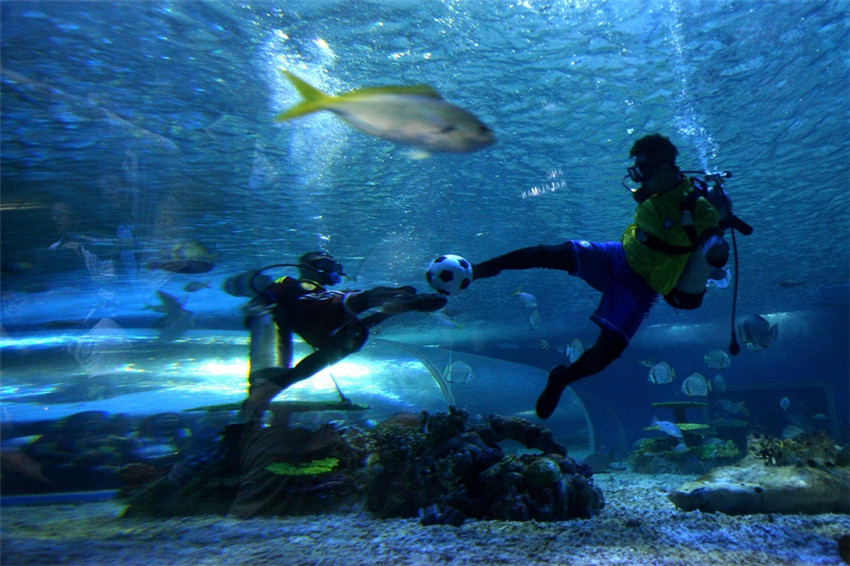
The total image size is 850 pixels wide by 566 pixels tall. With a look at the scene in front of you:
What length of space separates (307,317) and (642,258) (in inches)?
142

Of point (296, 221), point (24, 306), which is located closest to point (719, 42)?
point (296, 221)

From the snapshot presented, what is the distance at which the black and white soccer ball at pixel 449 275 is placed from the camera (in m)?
4.02

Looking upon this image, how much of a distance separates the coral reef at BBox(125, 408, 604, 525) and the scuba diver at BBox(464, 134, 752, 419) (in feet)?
3.12

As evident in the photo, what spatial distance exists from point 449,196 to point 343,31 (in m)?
5.26

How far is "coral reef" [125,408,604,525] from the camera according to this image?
4.59 m

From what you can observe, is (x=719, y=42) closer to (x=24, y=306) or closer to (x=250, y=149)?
(x=250, y=149)

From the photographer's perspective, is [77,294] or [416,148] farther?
[77,294]

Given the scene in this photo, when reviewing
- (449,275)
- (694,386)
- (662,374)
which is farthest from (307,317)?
(694,386)

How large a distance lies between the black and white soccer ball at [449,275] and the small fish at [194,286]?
11.3 metres

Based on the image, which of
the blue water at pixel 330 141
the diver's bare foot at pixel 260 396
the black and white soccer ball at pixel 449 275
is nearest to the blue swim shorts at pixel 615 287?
the black and white soccer ball at pixel 449 275

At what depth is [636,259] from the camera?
14.1 ft

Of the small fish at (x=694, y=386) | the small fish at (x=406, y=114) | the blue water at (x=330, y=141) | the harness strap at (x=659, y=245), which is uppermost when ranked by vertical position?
the blue water at (x=330, y=141)

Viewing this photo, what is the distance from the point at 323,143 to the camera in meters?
8.56

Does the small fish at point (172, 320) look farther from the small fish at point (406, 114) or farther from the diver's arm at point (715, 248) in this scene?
the diver's arm at point (715, 248)
